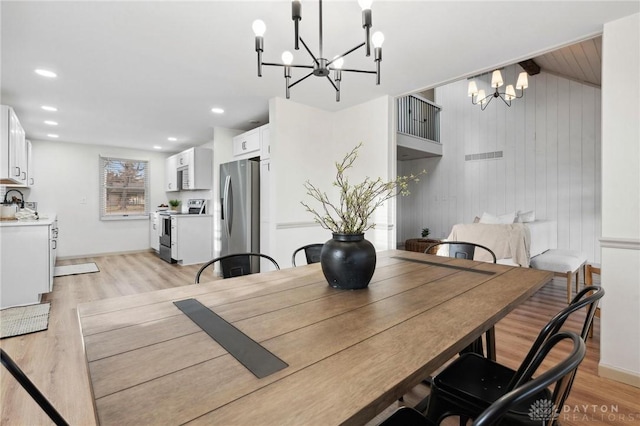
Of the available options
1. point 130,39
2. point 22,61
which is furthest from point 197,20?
point 22,61

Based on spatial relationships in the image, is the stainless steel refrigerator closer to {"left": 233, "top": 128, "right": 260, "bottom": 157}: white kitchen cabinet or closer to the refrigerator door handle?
the refrigerator door handle

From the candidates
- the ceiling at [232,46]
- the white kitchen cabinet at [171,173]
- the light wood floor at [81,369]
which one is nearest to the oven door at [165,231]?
the white kitchen cabinet at [171,173]

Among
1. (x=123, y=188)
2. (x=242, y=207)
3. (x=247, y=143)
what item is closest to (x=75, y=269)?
(x=123, y=188)

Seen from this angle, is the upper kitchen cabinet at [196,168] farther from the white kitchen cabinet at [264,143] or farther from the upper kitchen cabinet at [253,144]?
the white kitchen cabinet at [264,143]

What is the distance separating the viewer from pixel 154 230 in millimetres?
6812

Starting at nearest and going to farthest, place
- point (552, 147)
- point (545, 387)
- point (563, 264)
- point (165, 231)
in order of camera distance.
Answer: point (545, 387), point (563, 264), point (552, 147), point (165, 231)

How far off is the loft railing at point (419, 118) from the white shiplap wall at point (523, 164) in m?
0.22

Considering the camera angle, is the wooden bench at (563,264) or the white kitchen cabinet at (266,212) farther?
the white kitchen cabinet at (266,212)

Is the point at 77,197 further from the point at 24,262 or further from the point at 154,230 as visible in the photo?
the point at 24,262

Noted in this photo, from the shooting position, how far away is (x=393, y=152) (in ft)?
12.0

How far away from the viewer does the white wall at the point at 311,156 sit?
144 inches

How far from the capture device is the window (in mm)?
6613

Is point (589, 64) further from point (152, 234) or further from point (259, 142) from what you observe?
point (152, 234)

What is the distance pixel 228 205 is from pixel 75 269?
3.08 metres
